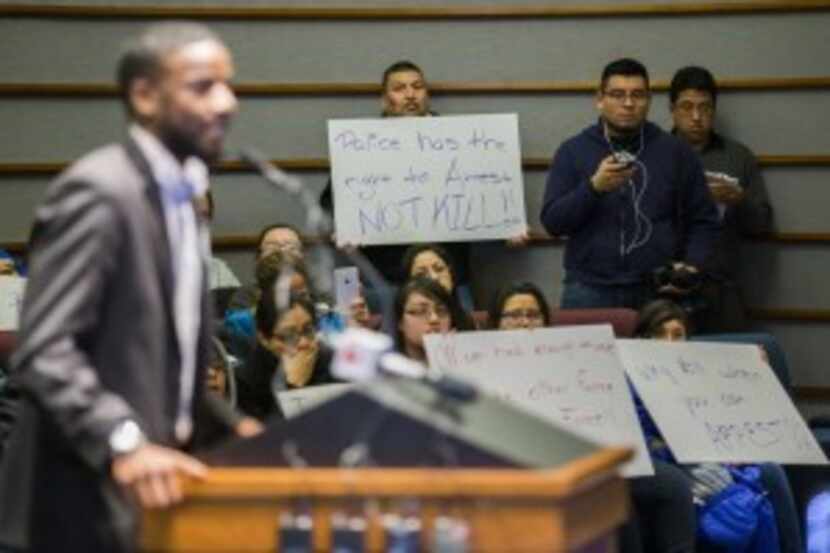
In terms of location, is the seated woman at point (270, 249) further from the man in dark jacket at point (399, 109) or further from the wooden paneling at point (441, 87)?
the wooden paneling at point (441, 87)

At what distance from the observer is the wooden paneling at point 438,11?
600 centimetres

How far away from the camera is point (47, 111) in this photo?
6031 mm

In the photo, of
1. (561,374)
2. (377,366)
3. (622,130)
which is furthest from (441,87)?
(377,366)

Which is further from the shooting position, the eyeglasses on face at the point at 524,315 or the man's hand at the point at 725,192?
the man's hand at the point at 725,192

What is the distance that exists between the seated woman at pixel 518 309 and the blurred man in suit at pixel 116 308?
95.4 inches

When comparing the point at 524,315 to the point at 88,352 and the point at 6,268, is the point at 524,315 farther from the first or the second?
the point at 88,352

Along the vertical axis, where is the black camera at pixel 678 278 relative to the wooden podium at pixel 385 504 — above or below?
below

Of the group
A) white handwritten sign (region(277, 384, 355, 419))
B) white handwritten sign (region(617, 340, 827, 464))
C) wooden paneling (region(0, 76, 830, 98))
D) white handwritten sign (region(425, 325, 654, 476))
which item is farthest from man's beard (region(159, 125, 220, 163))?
wooden paneling (region(0, 76, 830, 98))

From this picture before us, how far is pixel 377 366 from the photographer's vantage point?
1929 millimetres

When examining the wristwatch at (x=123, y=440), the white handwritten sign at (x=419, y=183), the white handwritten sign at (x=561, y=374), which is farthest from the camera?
the white handwritten sign at (x=419, y=183)

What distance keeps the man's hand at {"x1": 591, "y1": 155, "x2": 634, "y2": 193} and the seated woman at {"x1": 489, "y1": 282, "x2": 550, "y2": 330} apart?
72 cm

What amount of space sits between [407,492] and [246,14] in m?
4.41

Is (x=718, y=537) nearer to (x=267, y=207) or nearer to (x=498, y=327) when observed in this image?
(x=498, y=327)

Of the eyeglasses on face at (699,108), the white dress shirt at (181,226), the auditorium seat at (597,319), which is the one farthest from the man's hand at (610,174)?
the white dress shirt at (181,226)
